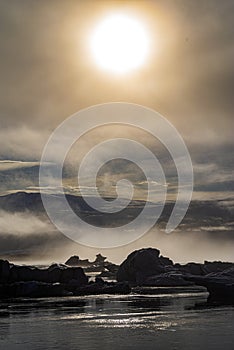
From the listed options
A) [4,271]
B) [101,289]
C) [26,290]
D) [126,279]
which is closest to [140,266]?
[126,279]

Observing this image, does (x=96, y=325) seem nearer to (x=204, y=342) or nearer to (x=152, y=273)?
(x=204, y=342)

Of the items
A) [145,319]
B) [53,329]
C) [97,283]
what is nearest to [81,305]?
[145,319]

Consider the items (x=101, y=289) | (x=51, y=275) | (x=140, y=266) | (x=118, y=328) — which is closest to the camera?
(x=118, y=328)

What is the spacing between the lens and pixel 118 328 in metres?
35.3

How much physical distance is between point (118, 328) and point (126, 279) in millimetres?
67722

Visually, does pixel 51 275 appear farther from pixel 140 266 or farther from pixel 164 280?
pixel 140 266

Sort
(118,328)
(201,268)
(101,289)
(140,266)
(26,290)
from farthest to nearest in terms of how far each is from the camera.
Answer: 1. (201,268)
2. (140,266)
3. (101,289)
4. (26,290)
5. (118,328)

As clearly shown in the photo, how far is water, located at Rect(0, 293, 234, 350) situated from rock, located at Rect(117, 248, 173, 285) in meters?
49.2

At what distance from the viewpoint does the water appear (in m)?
29.1

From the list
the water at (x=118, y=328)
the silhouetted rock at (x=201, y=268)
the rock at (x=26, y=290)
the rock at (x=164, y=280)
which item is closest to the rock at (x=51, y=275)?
the rock at (x=26, y=290)

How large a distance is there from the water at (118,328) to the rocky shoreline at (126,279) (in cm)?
1568

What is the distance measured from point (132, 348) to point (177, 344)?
2.49 metres

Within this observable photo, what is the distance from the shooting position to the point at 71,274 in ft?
261

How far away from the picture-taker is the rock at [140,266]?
10006 centimetres
